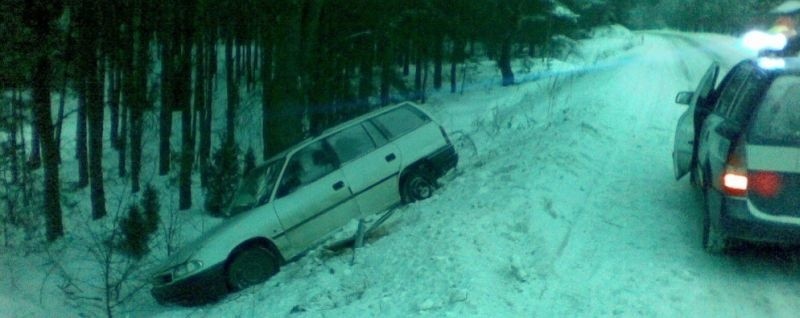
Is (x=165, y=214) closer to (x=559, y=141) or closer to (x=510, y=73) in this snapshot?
(x=559, y=141)

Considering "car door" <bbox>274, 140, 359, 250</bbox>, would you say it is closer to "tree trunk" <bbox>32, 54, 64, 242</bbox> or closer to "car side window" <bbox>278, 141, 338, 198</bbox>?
"car side window" <bbox>278, 141, 338, 198</bbox>

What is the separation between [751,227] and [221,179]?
15.6 meters

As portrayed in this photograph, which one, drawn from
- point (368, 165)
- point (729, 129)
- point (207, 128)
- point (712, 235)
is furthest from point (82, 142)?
point (729, 129)

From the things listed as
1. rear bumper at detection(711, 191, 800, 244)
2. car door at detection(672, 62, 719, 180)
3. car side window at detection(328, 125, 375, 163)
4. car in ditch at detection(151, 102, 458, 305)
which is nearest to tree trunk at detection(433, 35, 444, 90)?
car in ditch at detection(151, 102, 458, 305)

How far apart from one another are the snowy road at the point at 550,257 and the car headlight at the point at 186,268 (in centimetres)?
43

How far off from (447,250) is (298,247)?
3.75 metres

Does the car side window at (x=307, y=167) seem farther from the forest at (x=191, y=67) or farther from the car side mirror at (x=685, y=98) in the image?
the car side mirror at (x=685, y=98)

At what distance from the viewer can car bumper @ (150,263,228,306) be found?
37.3 ft

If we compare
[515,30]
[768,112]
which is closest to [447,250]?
[768,112]

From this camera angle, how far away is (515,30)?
Result: 37.8 meters

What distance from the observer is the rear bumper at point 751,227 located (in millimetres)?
7473

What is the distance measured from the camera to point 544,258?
27.7 ft

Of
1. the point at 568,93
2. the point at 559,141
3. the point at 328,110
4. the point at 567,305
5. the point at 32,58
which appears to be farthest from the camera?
the point at 328,110

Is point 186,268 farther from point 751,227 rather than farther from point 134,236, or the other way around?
point 751,227
